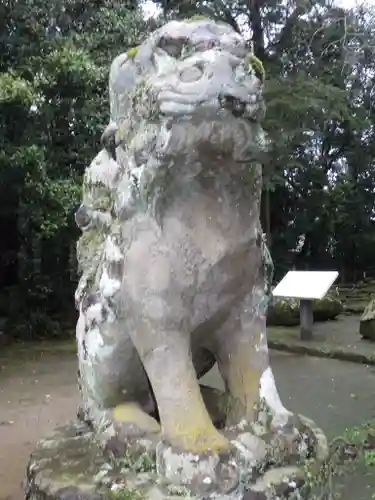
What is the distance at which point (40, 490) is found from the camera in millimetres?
1611

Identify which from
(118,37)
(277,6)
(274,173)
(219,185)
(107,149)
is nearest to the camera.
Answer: (219,185)

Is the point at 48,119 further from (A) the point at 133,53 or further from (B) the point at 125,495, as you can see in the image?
(B) the point at 125,495

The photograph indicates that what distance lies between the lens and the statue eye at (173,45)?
1.51m

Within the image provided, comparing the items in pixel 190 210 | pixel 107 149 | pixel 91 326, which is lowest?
pixel 91 326

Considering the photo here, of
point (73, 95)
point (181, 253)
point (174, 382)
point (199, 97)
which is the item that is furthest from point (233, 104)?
point (73, 95)

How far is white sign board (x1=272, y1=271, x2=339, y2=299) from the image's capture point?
21.3 feet

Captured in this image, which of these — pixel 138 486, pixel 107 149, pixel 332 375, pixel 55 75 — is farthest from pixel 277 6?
pixel 138 486

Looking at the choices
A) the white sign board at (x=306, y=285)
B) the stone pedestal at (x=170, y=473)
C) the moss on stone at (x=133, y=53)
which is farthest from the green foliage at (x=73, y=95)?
the stone pedestal at (x=170, y=473)

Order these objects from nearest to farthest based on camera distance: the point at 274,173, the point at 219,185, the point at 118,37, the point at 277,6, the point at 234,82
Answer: the point at 234,82 < the point at 219,185 < the point at 118,37 < the point at 274,173 < the point at 277,6

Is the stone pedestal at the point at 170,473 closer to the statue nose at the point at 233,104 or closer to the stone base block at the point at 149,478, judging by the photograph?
the stone base block at the point at 149,478

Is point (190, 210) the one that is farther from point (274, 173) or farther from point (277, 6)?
point (277, 6)

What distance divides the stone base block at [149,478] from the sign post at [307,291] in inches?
190

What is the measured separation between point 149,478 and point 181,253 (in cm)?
51

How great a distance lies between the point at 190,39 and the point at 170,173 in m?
0.30
